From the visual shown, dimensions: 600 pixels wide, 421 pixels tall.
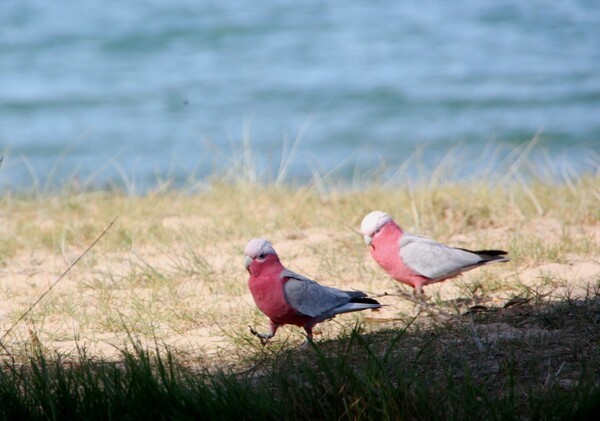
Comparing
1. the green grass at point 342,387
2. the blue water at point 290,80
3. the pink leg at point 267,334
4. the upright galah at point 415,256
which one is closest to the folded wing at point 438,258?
the upright galah at point 415,256

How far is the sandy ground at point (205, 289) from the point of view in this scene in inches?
146

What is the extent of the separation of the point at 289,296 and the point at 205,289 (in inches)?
42.4

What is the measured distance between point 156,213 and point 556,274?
2.70 m

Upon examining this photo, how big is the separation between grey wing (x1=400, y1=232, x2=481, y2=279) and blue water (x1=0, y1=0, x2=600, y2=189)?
5638 mm

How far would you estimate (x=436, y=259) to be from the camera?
3889 millimetres

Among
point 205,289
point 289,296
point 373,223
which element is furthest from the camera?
point 205,289

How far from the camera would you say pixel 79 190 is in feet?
22.1

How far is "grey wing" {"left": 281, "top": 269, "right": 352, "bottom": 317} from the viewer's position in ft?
11.0

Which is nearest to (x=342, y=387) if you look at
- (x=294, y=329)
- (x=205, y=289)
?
(x=294, y=329)

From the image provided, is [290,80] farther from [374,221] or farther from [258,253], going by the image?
[258,253]

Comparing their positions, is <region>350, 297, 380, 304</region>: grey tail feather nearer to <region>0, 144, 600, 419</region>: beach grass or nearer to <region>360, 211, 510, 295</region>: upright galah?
<region>0, 144, 600, 419</region>: beach grass

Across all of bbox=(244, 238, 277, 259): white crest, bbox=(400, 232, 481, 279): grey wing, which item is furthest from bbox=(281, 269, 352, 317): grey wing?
bbox=(400, 232, 481, 279): grey wing

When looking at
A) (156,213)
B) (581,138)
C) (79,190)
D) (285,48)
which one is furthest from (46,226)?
(285,48)

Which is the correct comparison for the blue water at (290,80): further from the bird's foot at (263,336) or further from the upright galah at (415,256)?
the bird's foot at (263,336)
